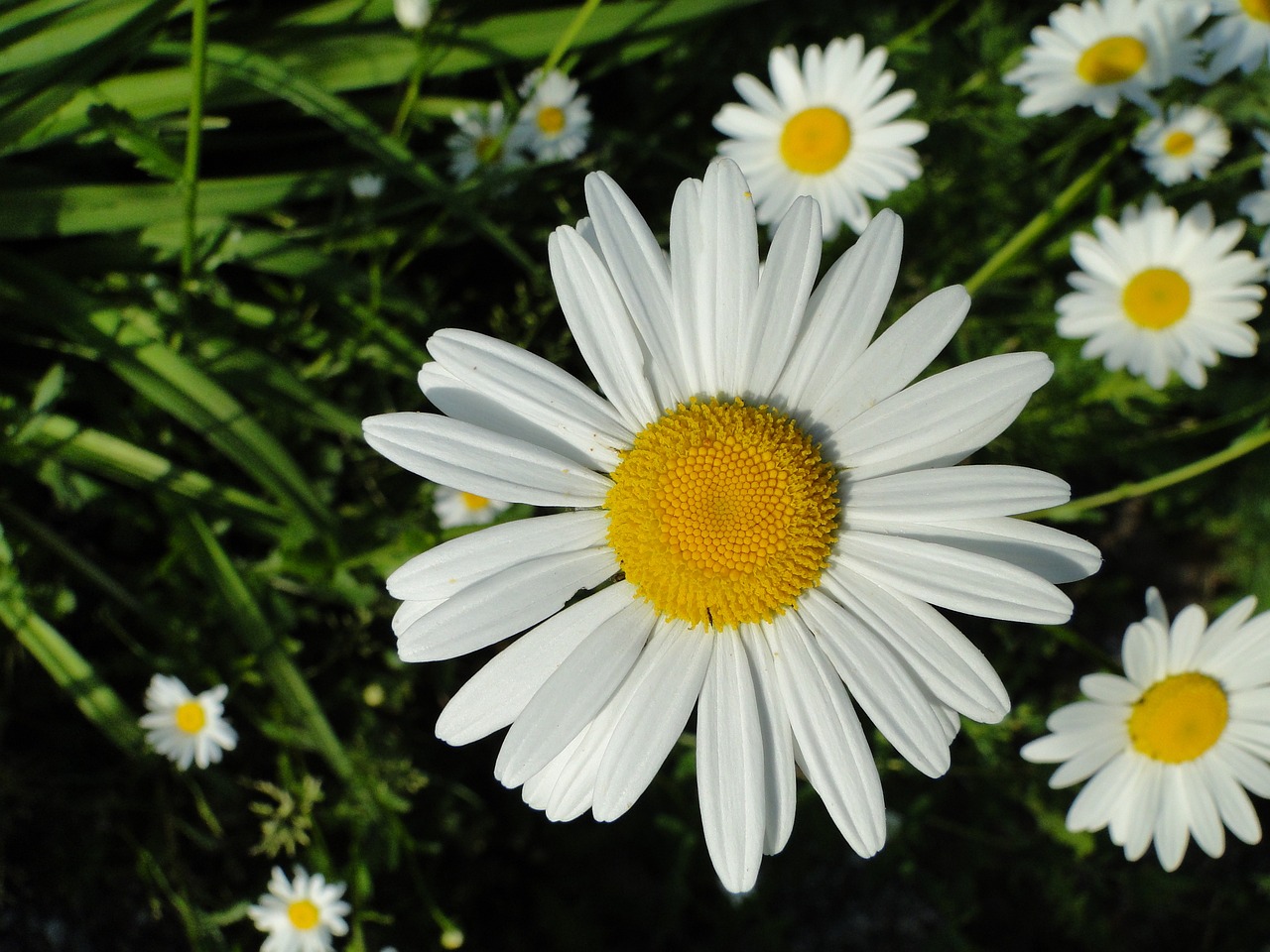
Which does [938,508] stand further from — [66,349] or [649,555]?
[66,349]

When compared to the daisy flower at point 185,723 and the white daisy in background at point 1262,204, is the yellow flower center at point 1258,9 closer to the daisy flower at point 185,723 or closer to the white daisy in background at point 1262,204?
the white daisy in background at point 1262,204

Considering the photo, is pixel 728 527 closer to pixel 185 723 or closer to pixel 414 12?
pixel 414 12

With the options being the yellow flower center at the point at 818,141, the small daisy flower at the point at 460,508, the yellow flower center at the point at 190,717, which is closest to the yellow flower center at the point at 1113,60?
the yellow flower center at the point at 818,141

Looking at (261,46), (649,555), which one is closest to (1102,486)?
(649,555)

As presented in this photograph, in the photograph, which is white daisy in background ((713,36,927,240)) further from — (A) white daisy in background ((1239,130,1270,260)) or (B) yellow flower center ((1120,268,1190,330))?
(A) white daisy in background ((1239,130,1270,260))

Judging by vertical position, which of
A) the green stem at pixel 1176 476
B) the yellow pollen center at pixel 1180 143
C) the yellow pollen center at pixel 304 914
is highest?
the yellow pollen center at pixel 1180 143

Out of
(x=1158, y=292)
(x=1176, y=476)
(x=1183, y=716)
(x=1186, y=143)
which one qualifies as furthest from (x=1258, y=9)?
(x=1183, y=716)
